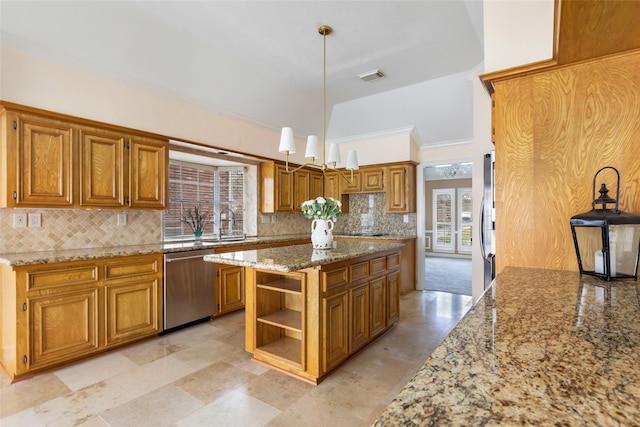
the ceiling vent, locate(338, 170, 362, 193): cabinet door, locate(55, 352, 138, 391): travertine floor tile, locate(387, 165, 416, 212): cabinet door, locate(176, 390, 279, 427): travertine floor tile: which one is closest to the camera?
locate(176, 390, 279, 427): travertine floor tile

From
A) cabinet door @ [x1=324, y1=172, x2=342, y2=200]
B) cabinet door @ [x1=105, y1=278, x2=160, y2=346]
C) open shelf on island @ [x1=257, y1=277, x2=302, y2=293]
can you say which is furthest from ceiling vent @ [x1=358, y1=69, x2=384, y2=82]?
cabinet door @ [x1=105, y1=278, x2=160, y2=346]

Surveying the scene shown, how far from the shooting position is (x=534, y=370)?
652 mm

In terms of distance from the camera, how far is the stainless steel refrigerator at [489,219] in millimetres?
3139

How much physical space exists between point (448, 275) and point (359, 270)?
456 cm

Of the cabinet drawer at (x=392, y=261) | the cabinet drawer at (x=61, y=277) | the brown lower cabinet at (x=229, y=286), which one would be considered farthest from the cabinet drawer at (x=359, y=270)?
the cabinet drawer at (x=61, y=277)

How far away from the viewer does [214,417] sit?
197cm

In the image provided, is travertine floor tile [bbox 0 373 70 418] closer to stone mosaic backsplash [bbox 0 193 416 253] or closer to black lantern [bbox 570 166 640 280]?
stone mosaic backsplash [bbox 0 193 416 253]

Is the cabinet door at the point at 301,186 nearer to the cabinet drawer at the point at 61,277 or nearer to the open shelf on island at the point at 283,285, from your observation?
the open shelf on island at the point at 283,285

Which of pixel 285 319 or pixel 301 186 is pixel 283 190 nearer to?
pixel 301 186

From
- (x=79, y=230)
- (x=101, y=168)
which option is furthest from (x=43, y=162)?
(x=79, y=230)

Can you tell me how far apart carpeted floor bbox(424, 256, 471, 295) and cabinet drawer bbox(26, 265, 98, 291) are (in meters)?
4.83

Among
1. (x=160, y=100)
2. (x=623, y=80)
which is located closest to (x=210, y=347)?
(x=160, y=100)

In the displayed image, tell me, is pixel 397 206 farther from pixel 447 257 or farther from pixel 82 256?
pixel 447 257

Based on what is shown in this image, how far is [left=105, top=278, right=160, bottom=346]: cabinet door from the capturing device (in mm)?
2855
